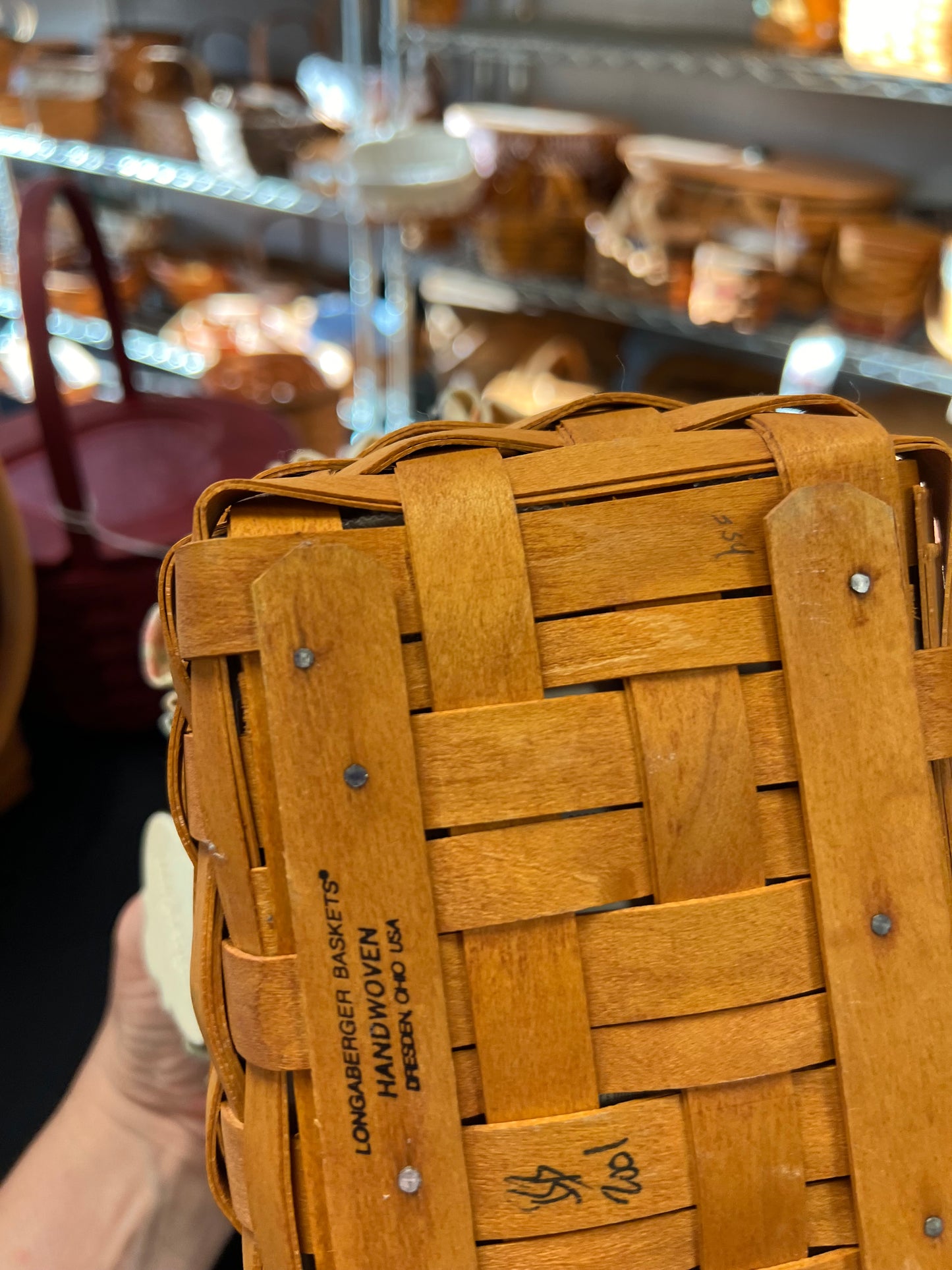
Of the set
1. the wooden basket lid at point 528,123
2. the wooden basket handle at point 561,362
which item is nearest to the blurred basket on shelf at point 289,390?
the wooden basket handle at point 561,362

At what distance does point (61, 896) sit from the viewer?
715 millimetres

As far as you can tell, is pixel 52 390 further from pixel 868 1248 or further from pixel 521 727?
pixel 868 1248

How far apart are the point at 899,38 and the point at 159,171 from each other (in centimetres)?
145

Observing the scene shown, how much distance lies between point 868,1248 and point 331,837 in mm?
244

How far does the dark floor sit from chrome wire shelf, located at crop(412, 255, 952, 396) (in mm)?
1114

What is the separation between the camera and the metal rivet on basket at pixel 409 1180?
373 mm

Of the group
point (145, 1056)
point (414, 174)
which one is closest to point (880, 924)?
point (145, 1056)

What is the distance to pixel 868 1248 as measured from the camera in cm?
39

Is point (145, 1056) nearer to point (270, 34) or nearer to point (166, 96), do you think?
point (166, 96)

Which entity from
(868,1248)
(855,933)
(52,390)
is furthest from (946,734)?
(52,390)

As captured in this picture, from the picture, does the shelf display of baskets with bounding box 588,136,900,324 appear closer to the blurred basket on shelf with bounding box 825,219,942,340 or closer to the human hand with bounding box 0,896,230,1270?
the blurred basket on shelf with bounding box 825,219,942,340

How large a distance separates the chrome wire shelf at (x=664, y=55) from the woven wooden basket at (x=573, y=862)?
1200 mm

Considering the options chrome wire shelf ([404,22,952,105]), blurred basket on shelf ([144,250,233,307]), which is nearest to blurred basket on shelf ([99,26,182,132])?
blurred basket on shelf ([144,250,233,307])
